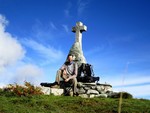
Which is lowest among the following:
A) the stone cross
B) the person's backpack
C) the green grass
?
the green grass

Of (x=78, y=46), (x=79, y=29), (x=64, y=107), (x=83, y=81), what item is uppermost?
(x=79, y=29)

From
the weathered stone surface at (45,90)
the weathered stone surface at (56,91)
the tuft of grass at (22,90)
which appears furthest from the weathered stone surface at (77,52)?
the tuft of grass at (22,90)

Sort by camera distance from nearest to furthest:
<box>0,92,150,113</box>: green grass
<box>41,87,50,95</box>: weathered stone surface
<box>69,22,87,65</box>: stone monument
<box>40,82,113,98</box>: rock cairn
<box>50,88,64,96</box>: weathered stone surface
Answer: <box>0,92,150,113</box>: green grass < <box>41,87,50,95</box>: weathered stone surface < <box>50,88,64,96</box>: weathered stone surface < <box>40,82,113,98</box>: rock cairn < <box>69,22,87,65</box>: stone monument

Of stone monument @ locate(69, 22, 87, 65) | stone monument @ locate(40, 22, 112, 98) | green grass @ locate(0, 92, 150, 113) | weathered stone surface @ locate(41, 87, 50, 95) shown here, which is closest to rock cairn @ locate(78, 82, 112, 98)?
stone monument @ locate(40, 22, 112, 98)

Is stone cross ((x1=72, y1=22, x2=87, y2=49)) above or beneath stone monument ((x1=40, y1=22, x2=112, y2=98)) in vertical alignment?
above

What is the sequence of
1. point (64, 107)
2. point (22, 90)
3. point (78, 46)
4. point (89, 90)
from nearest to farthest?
point (64, 107), point (22, 90), point (89, 90), point (78, 46)


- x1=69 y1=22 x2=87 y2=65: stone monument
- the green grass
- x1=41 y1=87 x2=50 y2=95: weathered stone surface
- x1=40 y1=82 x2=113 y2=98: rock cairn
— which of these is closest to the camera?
the green grass

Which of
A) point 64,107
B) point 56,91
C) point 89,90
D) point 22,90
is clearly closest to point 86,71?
point 89,90

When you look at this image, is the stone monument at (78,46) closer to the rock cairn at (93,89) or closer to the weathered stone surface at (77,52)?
the weathered stone surface at (77,52)

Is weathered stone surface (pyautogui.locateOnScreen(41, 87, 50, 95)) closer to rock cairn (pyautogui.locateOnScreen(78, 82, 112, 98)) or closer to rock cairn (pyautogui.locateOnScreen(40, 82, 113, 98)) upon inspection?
rock cairn (pyautogui.locateOnScreen(40, 82, 113, 98))

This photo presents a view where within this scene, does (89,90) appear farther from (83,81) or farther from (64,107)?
(64,107)

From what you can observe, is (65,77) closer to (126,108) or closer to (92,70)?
(126,108)

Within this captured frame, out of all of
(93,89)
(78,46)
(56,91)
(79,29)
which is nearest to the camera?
(56,91)

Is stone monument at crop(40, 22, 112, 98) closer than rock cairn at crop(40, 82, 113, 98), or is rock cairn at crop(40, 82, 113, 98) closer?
rock cairn at crop(40, 82, 113, 98)
